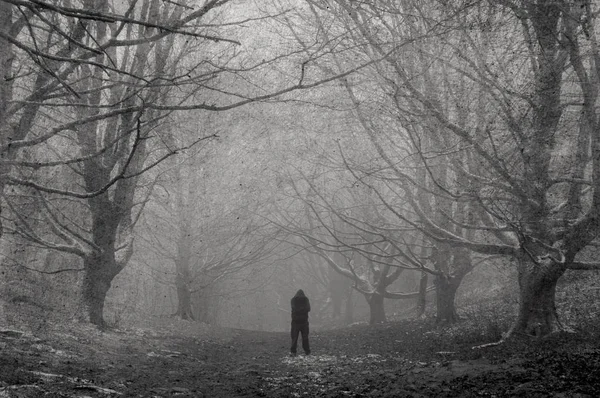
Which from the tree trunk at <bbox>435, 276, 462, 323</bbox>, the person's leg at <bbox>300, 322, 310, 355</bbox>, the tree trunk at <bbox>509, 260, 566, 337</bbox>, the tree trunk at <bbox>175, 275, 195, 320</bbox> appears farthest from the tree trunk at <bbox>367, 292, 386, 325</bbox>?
the tree trunk at <bbox>509, 260, 566, 337</bbox>

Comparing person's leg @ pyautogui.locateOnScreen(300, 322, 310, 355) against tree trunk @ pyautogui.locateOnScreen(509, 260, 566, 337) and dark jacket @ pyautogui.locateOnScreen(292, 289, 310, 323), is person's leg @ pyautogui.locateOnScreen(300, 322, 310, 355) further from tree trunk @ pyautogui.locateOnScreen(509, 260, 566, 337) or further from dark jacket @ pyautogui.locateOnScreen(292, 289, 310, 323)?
tree trunk @ pyautogui.locateOnScreen(509, 260, 566, 337)

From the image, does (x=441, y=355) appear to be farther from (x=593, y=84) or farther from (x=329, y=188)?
(x=329, y=188)

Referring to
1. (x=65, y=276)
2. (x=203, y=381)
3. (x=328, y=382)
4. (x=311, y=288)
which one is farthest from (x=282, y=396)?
(x=311, y=288)

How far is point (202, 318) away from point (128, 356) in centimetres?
1611

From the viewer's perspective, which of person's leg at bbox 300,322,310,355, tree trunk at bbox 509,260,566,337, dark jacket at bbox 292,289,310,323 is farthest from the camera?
dark jacket at bbox 292,289,310,323

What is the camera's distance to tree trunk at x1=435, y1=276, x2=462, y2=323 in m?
14.4

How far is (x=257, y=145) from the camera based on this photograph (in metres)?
19.1

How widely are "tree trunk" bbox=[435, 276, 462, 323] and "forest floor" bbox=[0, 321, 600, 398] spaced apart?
3.25 meters

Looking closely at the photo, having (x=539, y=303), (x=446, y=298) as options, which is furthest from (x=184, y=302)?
(x=539, y=303)

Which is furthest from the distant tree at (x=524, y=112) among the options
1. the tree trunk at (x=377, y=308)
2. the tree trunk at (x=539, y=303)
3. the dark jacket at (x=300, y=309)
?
the tree trunk at (x=377, y=308)

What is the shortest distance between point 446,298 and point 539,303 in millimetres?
6209

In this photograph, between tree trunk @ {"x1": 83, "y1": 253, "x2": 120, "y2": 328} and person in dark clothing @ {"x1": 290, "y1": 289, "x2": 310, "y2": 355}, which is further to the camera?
person in dark clothing @ {"x1": 290, "y1": 289, "x2": 310, "y2": 355}

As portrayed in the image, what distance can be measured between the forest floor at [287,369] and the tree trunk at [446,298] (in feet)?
10.7

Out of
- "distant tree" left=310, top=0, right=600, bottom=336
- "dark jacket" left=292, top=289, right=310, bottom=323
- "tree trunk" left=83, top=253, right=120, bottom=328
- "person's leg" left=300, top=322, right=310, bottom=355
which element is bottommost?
"person's leg" left=300, top=322, right=310, bottom=355
